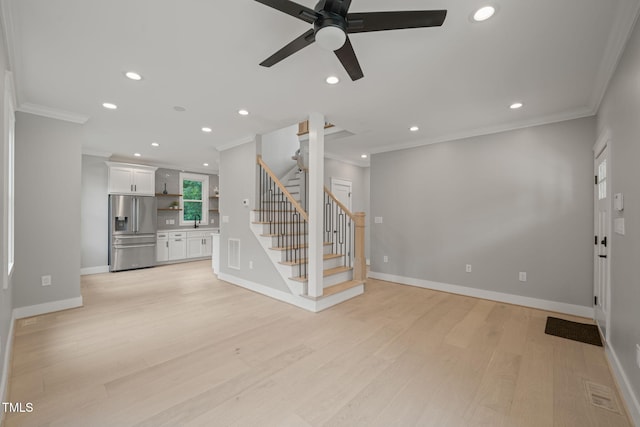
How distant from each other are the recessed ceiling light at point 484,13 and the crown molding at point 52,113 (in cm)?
469

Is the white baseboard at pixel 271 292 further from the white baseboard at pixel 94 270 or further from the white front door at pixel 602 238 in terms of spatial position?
the white front door at pixel 602 238

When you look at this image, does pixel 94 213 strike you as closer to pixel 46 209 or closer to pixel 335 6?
pixel 46 209

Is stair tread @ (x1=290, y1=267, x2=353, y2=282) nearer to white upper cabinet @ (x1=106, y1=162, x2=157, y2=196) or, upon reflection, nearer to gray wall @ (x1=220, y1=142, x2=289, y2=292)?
gray wall @ (x1=220, y1=142, x2=289, y2=292)

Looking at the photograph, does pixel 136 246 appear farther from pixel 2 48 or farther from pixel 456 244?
pixel 456 244

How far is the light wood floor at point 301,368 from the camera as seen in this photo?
1.74 m

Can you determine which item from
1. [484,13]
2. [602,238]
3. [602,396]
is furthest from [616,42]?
[602,396]

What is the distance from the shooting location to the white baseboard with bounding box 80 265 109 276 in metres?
5.82

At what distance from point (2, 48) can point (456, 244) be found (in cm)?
548

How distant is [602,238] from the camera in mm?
2844

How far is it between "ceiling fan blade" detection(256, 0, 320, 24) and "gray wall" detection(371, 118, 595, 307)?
12.3 feet

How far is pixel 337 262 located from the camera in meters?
4.61

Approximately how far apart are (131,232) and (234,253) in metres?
3.11

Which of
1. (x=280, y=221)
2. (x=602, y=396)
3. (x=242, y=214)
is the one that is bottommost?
(x=602, y=396)

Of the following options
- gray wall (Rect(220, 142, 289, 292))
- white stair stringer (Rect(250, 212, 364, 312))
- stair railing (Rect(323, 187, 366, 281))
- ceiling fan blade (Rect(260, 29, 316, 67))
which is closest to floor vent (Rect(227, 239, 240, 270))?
gray wall (Rect(220, 142, 289, 292))
